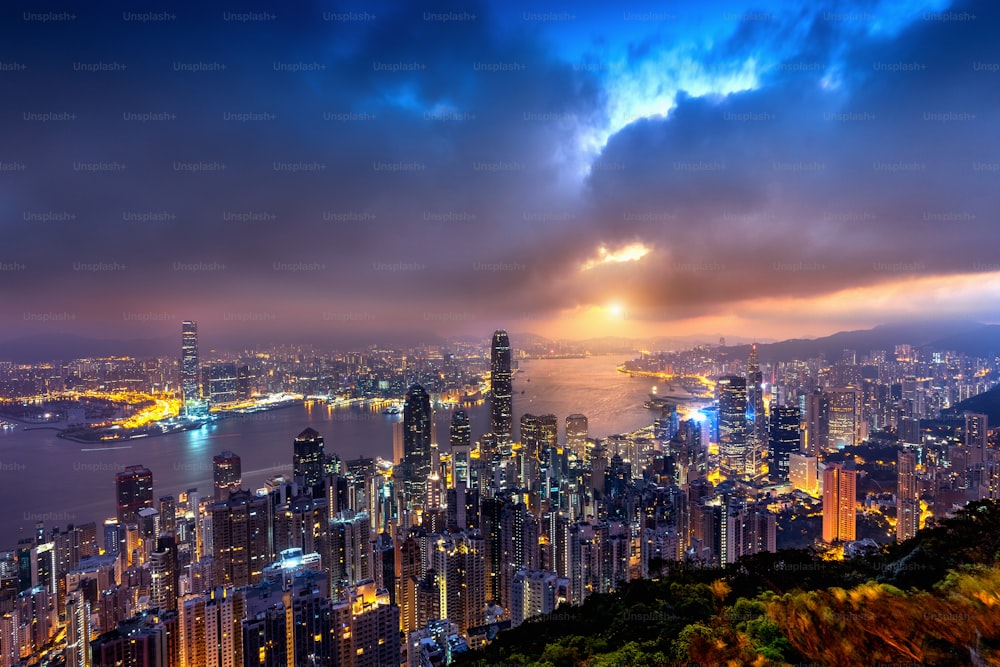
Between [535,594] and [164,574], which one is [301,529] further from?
[535,594]

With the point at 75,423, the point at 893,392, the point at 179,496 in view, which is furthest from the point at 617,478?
the point at 75,423

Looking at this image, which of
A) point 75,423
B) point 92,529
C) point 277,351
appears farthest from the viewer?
point 277,351

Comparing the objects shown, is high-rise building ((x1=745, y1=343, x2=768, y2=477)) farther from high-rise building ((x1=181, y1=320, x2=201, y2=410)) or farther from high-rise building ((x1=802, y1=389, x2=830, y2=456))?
high-rise building ((x1=181, y1=320, x2=201, y2=410))

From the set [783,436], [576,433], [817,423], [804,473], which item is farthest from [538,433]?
[817,423]

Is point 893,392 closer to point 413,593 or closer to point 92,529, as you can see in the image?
point 413,593

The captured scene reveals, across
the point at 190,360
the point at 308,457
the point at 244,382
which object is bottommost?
the point at 308,457

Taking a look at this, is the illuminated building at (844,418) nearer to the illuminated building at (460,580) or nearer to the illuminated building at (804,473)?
the illuminated building at (804,473)

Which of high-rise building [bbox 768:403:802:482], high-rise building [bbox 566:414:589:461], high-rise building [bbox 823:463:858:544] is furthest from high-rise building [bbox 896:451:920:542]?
high-rise building [bbox 566:414:589:461]

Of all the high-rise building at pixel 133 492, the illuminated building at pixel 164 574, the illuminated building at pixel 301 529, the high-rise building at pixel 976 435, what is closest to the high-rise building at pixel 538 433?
the illuminated building at pixel 301 529
